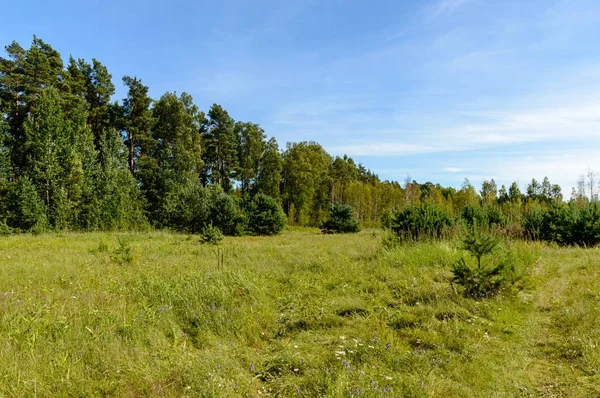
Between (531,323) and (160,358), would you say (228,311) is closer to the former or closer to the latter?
(160,358)

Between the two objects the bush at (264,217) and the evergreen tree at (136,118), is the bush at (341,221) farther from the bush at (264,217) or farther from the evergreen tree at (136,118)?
the evergreen tree at (136,118)

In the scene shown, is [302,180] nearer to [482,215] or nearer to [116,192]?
[116,192]

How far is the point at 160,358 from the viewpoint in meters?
3.31

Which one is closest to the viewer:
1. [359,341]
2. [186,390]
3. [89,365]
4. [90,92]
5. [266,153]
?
[186,390]

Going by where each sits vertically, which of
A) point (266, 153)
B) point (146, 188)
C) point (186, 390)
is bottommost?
point (186, 390)

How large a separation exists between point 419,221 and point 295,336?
8.03 meters

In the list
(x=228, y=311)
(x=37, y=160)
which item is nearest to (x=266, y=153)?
(x=37, y=160)

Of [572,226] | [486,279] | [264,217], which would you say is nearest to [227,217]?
[264,217]

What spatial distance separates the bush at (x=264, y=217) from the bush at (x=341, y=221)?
4.72m

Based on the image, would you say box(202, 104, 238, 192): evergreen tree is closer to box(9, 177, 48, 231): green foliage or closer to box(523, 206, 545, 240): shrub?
box(9, 177, 48, 231): green foliage

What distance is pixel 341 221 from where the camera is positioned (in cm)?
3030

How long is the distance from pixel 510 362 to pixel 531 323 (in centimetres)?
128

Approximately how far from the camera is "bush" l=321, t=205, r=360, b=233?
99.2ft

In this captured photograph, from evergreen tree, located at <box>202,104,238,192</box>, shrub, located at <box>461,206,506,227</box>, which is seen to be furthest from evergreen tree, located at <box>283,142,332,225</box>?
shrub, located at <box>461,206,506,227</box>
